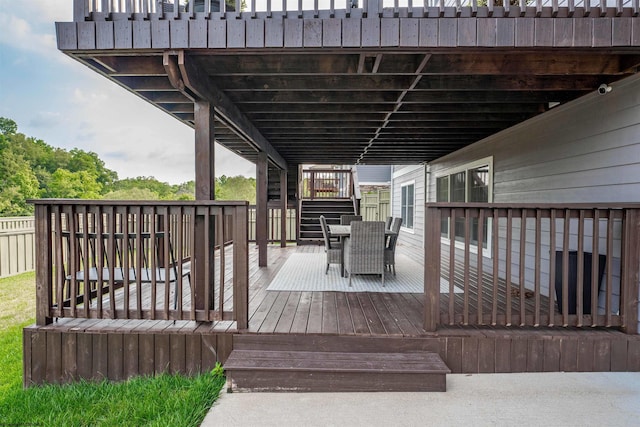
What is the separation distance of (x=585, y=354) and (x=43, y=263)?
440 cm

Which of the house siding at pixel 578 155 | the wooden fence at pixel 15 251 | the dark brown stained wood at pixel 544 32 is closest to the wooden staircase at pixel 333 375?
the house siding at pixel 578 155

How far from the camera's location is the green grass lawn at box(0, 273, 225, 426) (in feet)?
7.16

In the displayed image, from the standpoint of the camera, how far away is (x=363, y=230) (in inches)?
167

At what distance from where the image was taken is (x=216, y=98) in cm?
330

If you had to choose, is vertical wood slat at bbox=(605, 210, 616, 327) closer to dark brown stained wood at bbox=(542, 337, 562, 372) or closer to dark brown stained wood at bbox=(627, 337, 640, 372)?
dark brown stained wood at bbox=(627, 337, 640, 372)

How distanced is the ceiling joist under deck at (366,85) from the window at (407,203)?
13.9 feet

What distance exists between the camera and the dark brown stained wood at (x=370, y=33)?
250 cm

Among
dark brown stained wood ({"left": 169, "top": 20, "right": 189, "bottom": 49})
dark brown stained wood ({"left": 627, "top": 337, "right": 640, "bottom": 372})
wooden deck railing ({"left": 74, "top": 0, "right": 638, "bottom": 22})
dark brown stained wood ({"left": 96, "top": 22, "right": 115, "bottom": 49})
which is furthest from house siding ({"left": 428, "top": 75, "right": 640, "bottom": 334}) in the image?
dark brown stained wood ({"left": 96, "top": 22, "right": 115, "bottom": 49})

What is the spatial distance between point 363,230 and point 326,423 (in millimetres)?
2443

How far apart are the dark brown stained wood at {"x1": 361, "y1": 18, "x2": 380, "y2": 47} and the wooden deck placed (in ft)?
7.21

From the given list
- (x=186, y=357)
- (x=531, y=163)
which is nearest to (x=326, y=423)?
(x=186, y=357)

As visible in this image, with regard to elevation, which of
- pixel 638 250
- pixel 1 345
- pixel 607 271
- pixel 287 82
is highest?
pixel 287 82

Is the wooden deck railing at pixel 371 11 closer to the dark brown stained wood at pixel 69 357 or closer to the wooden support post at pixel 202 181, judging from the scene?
the wooden support post at pixel 202 181

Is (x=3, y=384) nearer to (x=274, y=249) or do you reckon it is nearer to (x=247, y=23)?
(x=247, y=23)
